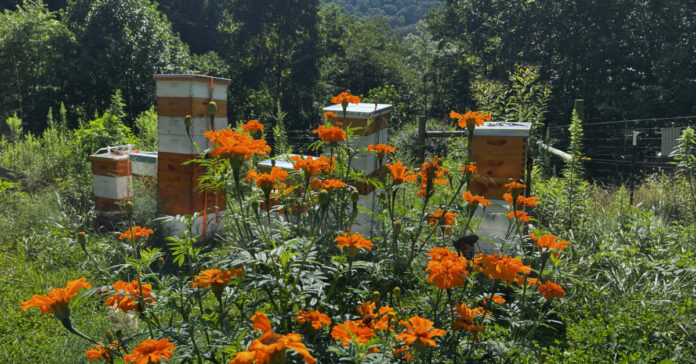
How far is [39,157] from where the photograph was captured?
680cm

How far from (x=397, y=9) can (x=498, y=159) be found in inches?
2539

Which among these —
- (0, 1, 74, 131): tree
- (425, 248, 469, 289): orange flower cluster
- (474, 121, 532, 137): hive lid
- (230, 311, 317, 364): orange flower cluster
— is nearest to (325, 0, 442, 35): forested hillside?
(0, 1, 74, 131): tree

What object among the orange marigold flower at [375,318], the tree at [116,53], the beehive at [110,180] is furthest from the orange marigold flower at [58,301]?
the tree at [116,53]

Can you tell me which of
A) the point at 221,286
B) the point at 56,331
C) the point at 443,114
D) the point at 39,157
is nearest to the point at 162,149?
the point at 56,331

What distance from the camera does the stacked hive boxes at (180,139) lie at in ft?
13.4

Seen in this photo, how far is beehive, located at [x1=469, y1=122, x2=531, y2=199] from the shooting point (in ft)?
10.5

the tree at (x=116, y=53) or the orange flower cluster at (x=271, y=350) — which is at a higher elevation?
the tree at (x=116, y=53)

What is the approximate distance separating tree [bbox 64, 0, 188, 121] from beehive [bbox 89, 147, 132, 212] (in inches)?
410

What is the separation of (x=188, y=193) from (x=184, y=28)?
23349 millimetres

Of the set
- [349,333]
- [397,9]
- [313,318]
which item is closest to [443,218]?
[313,318]

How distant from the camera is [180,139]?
4.14 meters

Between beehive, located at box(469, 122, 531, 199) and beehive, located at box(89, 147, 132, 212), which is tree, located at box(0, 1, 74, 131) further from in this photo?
beehive, located at box(469, 122, 531, 199)

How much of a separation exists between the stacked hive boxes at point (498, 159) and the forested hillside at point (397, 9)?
189 feet

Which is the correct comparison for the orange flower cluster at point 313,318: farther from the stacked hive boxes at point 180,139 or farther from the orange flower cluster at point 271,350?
the stacked hive boxes at point 180,139
